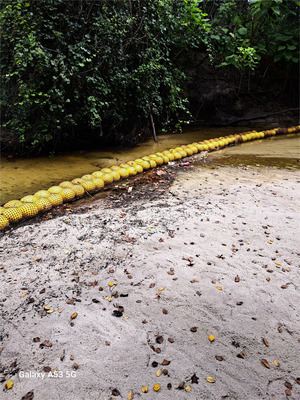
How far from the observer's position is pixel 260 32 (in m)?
8.95

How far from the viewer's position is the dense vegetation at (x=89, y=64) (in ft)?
14.8

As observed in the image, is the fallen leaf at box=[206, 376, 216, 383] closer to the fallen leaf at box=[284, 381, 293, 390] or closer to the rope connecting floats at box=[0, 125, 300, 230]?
the fallen leaf at box=[284, 381, 293, 390]

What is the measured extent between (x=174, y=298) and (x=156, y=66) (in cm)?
523

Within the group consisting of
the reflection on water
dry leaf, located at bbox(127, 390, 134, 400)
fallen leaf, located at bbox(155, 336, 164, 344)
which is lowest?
dry leaf, located at bbox(127, 390, 134, 400)

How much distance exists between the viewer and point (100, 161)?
5594mm

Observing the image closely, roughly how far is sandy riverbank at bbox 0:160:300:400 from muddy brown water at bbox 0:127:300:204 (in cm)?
153

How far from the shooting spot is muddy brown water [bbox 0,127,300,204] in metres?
4.41

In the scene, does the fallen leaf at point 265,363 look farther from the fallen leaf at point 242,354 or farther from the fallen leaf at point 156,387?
the fallen leaf at point 156,387

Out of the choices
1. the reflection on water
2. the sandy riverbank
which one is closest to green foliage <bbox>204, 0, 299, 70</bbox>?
the reflection on water

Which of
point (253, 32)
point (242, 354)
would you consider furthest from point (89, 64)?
point (253, 32)

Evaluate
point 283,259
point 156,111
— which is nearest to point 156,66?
point 156,111

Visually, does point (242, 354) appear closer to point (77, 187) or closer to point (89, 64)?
point (77, 187)

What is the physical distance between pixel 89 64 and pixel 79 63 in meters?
0.50

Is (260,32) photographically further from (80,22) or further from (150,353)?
(150,353)
